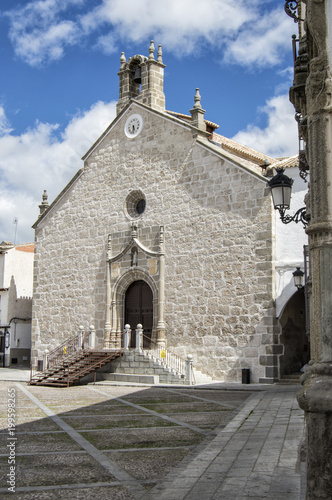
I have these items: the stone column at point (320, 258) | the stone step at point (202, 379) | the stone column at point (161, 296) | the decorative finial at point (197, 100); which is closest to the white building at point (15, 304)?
the stone column at point (161, 296)

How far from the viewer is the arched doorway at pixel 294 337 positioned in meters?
16.9

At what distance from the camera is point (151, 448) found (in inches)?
277

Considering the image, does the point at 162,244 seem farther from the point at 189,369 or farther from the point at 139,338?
the point at 189,369

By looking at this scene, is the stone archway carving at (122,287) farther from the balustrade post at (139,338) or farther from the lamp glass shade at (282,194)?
the lamp glass shade at (282,194)

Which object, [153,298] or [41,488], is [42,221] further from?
[41,488]

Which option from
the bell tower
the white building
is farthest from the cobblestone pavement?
the white building

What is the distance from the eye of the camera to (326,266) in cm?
387

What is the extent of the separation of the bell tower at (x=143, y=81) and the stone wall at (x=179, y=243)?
676 millimetres

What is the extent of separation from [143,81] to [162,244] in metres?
6.78

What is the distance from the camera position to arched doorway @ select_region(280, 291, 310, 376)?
55.6ft

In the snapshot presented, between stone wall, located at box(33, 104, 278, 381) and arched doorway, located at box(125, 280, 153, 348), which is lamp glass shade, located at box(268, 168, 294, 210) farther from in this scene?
arched doorway, located at box(125, 280, 153, 348)

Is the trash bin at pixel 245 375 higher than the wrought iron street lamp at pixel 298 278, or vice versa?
the wrought iron street lamp at pixel 298 278

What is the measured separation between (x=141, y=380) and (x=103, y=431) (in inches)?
353

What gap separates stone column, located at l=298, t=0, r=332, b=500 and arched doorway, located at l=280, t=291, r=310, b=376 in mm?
12858
